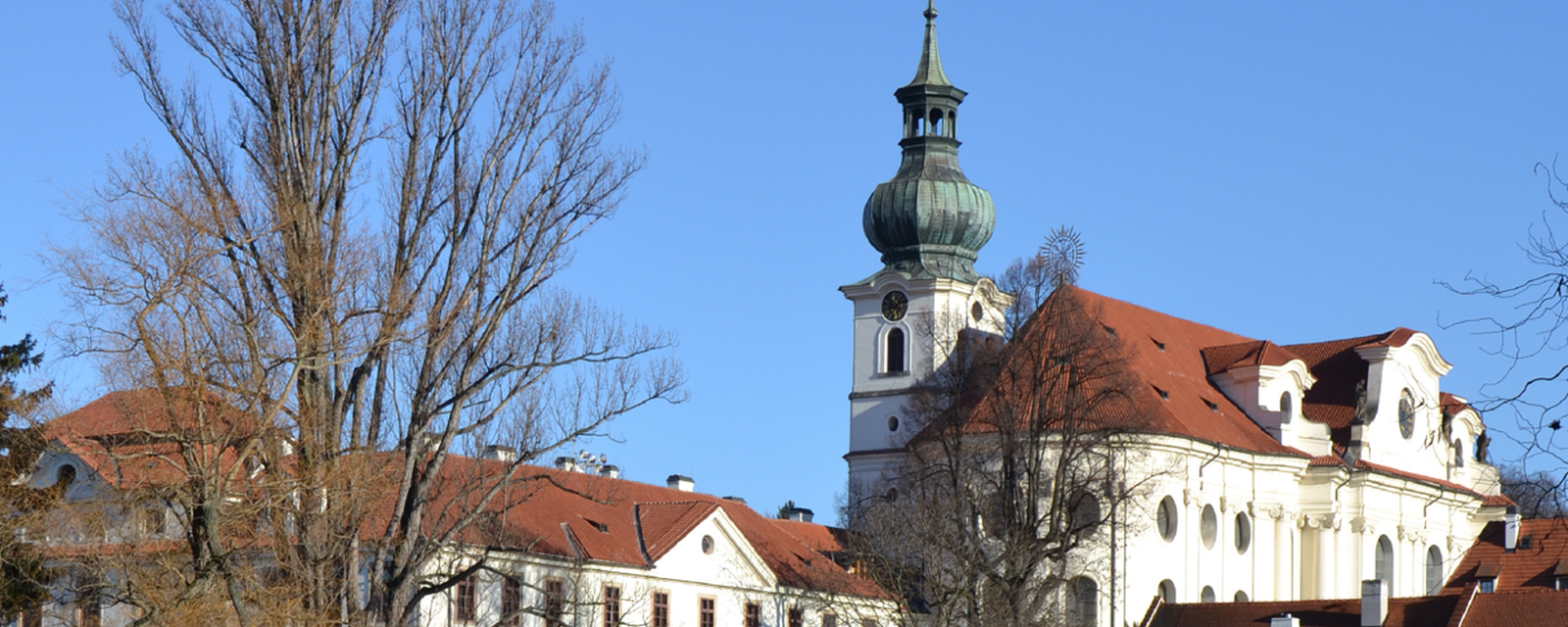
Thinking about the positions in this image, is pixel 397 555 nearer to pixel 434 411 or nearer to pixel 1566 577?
pixel 434 411

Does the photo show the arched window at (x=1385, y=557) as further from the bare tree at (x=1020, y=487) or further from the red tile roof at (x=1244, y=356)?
the bare tree at (x=1020, y=487)

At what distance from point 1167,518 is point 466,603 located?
855 inches

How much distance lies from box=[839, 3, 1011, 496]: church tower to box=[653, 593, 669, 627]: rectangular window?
571 inches

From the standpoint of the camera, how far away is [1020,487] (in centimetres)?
4903

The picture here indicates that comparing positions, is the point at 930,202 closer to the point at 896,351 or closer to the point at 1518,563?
the point at 896,351

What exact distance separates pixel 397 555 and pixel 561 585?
18214mm

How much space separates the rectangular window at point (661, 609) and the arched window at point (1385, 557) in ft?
81.4

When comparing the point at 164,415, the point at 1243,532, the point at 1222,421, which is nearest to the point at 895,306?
the point at 1222,421

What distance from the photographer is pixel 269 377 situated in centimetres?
2462

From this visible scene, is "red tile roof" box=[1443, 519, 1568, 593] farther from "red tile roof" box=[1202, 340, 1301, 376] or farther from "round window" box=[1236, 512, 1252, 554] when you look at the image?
"red tile roof" box=[1202, 340, 1301, 376]

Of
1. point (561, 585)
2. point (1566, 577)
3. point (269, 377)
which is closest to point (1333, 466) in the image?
point (1566, 577)

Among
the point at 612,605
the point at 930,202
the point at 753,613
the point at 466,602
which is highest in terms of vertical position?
the point at 930,202

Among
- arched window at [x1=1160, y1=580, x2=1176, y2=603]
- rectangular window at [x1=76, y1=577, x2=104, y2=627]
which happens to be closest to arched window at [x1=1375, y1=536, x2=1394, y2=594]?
arched window at [x1=1160, y1=580, x2=1176, y2=603]

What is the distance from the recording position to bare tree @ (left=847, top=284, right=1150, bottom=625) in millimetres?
45875
